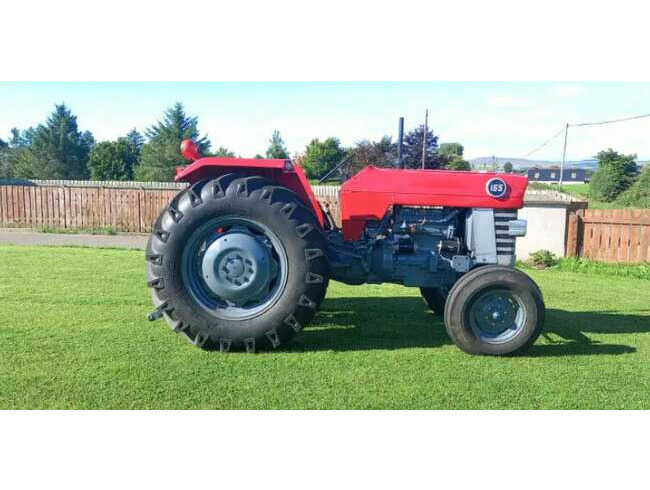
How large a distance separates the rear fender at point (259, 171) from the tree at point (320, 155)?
23.9 meters

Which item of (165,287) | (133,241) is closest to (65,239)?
(133,241)

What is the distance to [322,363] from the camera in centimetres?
433

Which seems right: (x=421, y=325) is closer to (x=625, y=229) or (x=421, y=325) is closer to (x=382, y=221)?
(x=382, y=221)

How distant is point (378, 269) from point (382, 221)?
1.70ft

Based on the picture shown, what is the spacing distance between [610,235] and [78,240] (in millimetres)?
13319

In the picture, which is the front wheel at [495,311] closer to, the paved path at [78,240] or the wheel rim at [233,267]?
the wheel rim at [233,267]

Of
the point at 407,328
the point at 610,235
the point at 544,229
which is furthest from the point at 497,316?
the point at 610,235

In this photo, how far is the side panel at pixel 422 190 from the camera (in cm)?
506

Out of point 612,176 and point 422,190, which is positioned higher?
point 612,176

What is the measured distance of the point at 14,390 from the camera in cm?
360

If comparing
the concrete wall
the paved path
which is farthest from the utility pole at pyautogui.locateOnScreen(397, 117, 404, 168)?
the paved path

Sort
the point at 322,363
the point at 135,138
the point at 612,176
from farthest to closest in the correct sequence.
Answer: the point at 135,138, the point at 612,176, the point at 322,363

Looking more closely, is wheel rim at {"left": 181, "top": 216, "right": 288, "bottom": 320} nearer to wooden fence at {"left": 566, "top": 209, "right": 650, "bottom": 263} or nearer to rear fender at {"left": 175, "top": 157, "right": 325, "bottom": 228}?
rear fender at {"left": 175, "top": 157, "right": 325, "bottom": 228}

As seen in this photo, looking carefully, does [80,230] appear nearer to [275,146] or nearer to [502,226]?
[502,226]
